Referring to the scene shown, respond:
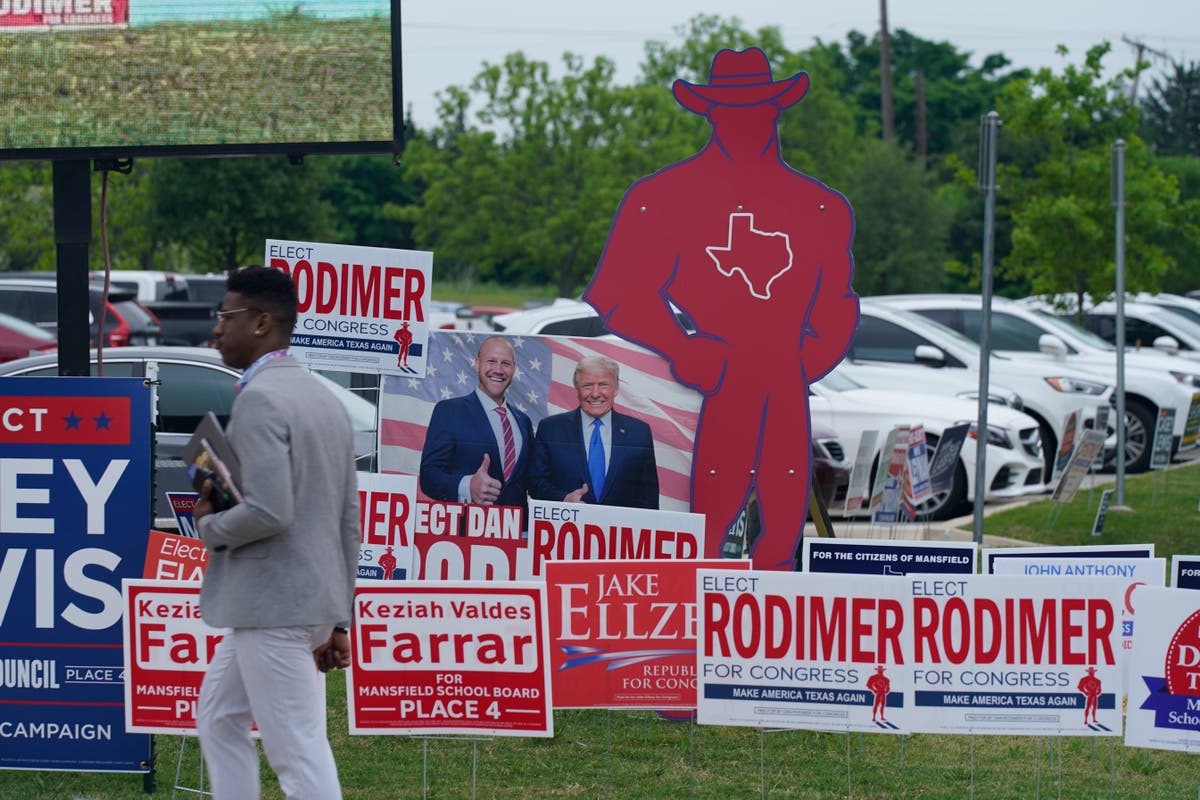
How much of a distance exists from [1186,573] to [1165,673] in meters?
0.78

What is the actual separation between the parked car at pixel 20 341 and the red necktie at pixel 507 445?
11.2m

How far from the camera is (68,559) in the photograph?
557 centimetres

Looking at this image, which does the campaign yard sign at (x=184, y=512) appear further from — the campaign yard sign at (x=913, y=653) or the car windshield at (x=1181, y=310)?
the car windshield at (x=1181, y=310)

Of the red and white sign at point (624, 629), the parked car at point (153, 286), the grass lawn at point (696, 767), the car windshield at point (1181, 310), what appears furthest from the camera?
the parked car at point (153, 286)

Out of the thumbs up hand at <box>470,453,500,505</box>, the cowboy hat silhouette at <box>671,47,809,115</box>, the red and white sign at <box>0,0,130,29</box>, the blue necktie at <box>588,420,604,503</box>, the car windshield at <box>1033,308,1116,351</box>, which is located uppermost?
the red and white sign at <box>0,0,130,29</box>

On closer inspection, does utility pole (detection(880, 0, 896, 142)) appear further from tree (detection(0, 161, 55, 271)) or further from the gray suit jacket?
the gray suit jacket

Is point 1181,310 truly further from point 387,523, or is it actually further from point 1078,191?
point 387,523

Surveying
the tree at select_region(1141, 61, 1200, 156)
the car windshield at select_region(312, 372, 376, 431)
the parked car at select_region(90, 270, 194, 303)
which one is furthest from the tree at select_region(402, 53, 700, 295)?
the tree at select_region(1141, 61, 1200, 156)

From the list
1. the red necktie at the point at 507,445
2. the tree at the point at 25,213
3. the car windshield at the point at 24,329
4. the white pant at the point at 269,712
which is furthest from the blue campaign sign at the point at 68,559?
the tree at the point at 25,213

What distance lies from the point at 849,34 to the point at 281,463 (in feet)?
252

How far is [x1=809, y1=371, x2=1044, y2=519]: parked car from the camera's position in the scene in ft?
42.6

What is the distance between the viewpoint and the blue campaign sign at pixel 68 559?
18.2ft

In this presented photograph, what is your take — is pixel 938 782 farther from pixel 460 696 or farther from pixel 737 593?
pixel 460 696

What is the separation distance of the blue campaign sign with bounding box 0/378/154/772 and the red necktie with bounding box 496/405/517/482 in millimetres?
1962
